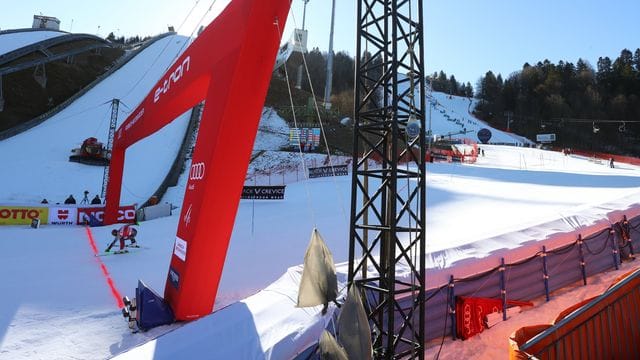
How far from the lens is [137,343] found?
6.78 m

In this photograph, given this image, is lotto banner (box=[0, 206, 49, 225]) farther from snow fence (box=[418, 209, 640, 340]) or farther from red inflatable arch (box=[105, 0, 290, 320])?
snow fence (box=[418, 209, 640, 340])

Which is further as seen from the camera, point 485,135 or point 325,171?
point 485,135

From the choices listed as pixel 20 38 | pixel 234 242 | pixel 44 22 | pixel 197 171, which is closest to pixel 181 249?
pixel 197 171

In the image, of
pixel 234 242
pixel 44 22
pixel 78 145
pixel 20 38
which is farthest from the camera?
pixel 44 22

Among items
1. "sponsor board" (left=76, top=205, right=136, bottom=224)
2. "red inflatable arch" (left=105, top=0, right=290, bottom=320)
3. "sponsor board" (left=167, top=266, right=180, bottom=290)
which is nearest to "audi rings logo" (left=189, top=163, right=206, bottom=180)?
"red inflatable arch" (left=105, top=0, right=290, bottom=320)

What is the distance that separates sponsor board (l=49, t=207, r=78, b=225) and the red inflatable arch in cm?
1382

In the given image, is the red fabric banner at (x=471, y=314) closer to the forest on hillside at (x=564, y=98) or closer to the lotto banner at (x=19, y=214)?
the lotto banner at (x=19, y=214)

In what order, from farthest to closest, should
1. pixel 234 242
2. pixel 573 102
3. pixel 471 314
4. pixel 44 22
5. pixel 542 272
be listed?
pixel 573 102 → pixel 44 22 → pixel 234 242 → pixel 542 272 → pixel 471 314

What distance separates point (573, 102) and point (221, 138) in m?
110

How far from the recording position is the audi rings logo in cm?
706

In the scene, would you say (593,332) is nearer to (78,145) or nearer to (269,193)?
(269,193)

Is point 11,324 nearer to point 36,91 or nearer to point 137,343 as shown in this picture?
point 137,343

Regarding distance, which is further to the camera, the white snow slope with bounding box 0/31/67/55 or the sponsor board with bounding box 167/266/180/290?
the white snow slope with bounding box 0/31/67/55

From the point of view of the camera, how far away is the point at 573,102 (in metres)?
96.7
